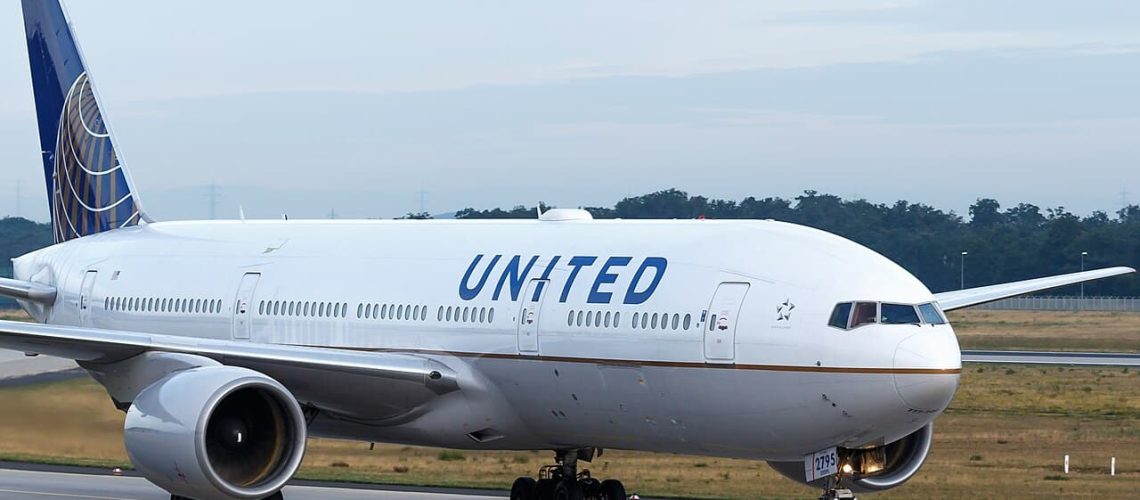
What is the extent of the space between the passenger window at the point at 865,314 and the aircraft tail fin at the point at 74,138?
17295mm

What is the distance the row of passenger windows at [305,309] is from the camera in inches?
1027

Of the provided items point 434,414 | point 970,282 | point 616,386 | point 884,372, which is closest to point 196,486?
point 434,414

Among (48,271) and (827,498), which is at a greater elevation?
(48,271)

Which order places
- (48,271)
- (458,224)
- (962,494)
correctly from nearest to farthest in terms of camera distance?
1. (458,224)
2. (962,494)
3. (48,271)

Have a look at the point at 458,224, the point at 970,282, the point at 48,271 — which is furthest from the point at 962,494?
the point at 970,282

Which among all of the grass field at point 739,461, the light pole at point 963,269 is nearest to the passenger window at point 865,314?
the grass field at point 739,461

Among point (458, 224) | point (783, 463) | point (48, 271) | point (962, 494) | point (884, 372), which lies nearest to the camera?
point (884, 372)

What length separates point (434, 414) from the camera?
79.4ft

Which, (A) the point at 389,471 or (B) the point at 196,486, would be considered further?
(A) the point at 389,471

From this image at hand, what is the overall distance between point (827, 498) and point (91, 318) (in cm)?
1490

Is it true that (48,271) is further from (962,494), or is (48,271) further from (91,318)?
(962,494)

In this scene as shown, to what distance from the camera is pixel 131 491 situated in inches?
1217

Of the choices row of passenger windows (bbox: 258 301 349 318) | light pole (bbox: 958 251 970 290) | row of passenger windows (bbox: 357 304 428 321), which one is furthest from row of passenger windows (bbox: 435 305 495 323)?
light pole (bbox: 958 251 970 290)

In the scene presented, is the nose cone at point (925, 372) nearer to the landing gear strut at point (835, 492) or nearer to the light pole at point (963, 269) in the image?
the landing gear strut at point (835, 492)
